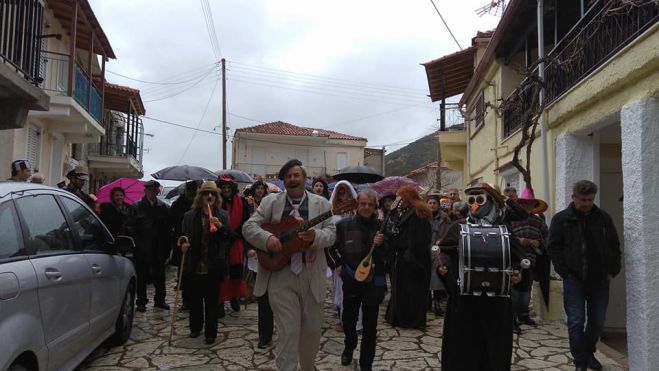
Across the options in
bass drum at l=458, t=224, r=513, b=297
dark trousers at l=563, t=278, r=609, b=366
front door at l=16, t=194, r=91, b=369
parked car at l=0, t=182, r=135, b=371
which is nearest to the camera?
parked car at l=0, t=182, r=135, b=371

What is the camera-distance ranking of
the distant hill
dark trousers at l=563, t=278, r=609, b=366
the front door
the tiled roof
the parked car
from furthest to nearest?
the distant hill, the tiled roof, dark trousers at l=563, t=278, r=609, b=366, the front door, the parked car

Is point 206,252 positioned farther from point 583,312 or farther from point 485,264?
point 583,312

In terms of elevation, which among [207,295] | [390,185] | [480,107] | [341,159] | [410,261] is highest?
[341,159]

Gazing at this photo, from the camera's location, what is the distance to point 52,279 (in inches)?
129

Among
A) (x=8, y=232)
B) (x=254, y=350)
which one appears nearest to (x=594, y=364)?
(x=254, y=350)

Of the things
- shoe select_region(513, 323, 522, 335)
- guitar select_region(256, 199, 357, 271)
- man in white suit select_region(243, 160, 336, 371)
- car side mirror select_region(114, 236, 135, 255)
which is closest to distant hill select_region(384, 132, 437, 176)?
shoe select_region(513, 323, 522, 335)

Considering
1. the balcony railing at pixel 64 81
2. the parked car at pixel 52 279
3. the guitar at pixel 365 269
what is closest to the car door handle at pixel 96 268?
the parked car at pixel 52 279

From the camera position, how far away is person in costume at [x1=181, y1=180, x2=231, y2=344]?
17.7 ft

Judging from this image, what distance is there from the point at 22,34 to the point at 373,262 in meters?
4.95

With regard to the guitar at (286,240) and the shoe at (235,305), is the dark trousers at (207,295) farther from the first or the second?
the guitar at (286,240)

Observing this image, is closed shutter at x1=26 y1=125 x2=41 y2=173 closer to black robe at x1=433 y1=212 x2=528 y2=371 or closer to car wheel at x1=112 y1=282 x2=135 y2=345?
car wheel at x1=112 y1=282 x2=135 y2=345

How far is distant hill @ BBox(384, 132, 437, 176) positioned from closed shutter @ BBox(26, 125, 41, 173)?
173ft

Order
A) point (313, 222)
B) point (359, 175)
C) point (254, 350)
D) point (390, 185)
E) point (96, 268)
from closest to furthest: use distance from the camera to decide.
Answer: point (313, 222) → point (96, 268) → point (254, 350) → point (390, 185) → point (359, 175)

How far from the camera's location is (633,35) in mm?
5020
